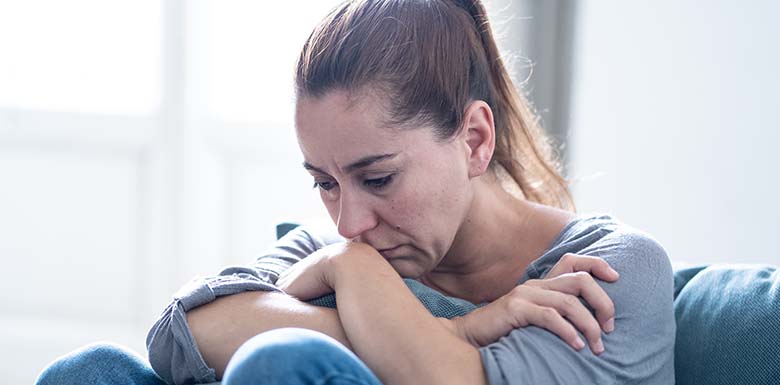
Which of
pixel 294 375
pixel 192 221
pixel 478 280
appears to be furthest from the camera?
pixel 192 221

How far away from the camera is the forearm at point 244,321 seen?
1.38 metres

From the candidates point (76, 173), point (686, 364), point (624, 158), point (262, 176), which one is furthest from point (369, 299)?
point (76, 173)

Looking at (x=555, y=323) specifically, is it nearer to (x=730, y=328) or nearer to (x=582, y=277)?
(x=582, y=277)

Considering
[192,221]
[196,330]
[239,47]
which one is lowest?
[192,221]

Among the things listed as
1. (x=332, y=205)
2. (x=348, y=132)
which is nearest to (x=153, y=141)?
(x=332, y=205)

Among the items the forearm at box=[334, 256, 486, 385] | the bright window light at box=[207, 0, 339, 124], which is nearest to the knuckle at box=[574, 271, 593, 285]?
the forearm at box=[334, 256, 486, 385]

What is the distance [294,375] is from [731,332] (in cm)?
70

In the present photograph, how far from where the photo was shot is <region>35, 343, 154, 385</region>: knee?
1381 millimetres

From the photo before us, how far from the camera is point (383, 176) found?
4.60 ft

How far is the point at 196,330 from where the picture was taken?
4.63ft

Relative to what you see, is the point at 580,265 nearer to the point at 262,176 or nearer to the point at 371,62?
the point at 371,62

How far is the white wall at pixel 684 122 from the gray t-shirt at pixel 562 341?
0.93m

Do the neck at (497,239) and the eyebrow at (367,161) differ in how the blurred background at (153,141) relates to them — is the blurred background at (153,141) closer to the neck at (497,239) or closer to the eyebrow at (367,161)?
the neck at (497,239)

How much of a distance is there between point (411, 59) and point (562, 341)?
0.46 meters
